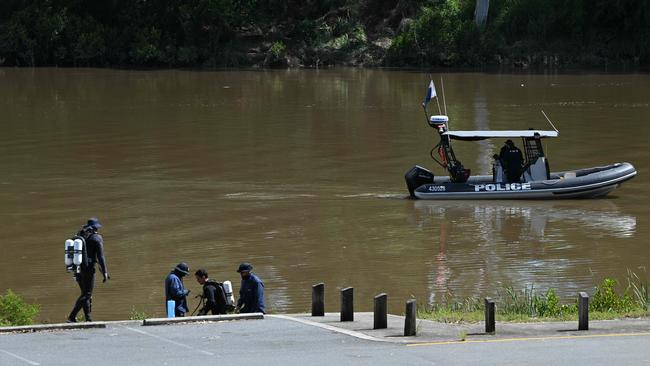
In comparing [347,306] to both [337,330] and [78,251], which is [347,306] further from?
[78,251]

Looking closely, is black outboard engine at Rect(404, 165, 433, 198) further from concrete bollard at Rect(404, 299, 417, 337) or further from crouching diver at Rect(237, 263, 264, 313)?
concrete bollard at Rect(404, 299, 417, 337)

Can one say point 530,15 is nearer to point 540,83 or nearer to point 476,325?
point 540,83

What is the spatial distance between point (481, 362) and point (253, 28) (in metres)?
64.6

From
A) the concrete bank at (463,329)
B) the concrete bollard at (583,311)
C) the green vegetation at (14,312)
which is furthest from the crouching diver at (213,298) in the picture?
the concrete bollard at (583,311)

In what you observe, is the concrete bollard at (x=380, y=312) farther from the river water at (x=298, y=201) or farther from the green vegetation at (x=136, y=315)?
the river water at (x=298, y=201)

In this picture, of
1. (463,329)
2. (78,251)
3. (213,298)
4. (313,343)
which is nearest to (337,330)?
(313,343)

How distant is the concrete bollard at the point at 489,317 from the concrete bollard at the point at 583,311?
1.07 metres

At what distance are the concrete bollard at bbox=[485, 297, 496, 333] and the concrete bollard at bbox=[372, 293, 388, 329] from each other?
1251mm

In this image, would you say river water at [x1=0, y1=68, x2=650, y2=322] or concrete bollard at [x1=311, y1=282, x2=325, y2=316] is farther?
river water at [x1=0, y1=68, x2=650, y2=322]

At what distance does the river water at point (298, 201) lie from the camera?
23.2 metres

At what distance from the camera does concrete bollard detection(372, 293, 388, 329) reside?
1655 centimetres

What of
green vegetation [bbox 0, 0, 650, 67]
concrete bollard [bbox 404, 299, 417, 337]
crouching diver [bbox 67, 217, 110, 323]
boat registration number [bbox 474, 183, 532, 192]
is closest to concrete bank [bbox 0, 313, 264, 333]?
crouching diver [bbox 67, 217, 110, 323]

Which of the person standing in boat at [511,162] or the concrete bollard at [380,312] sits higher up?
the person standing in boat at [511,162]

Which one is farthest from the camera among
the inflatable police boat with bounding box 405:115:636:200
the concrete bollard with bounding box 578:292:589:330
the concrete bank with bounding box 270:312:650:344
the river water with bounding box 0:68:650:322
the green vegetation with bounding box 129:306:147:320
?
the inflatable police boat with bounding box 405:115:636:200
